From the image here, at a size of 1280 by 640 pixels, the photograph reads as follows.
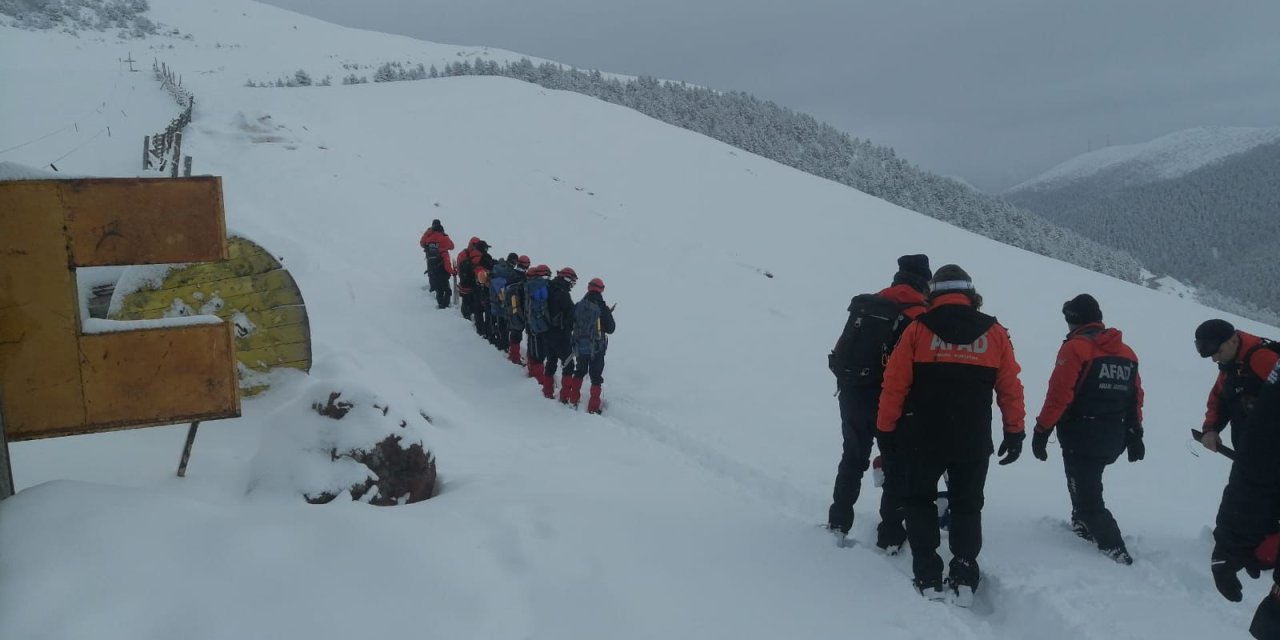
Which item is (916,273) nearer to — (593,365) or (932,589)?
(932,589)

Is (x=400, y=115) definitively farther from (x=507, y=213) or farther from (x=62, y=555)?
(x=62, y=555)

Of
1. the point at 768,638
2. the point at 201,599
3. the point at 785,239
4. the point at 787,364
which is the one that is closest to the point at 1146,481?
the point at 787,364

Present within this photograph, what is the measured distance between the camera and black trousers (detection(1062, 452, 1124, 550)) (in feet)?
14.4

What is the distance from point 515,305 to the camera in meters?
9.43

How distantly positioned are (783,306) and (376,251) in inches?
362

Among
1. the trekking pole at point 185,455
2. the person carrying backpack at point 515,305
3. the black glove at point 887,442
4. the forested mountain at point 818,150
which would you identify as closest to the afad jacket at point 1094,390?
the black glove at point 887,442

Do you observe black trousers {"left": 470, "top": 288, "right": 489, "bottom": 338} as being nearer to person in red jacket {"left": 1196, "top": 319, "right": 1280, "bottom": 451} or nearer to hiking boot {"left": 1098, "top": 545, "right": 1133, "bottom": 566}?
hiking boot {"left": 1098, "top": 545, "right": 1133, "bottom": 566}

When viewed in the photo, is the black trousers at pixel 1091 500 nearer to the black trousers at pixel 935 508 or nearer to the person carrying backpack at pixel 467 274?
the black trousers at pixel 935 508

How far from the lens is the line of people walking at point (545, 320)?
821 cm

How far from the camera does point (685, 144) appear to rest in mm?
34062

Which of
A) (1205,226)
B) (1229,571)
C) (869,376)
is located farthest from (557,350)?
(1205,226)

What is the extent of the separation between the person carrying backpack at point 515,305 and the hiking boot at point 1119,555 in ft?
22.7

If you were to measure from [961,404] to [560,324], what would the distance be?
5584 millimetres

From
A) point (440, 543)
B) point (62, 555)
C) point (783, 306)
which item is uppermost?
point (62, 555)
